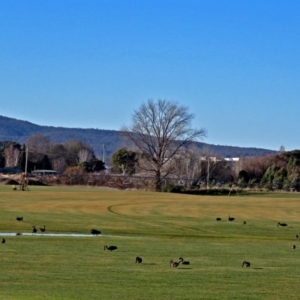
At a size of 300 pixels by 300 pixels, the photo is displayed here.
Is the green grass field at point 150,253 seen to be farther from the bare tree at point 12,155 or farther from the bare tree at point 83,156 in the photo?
the bare tree at point 83,156

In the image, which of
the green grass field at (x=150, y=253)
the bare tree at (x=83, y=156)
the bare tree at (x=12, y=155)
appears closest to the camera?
the green grass field at (x=150, y=253)

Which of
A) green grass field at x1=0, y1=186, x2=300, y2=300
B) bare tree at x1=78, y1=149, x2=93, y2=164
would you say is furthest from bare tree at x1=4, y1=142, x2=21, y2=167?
green grass field at x1=0, y1=186, x2=300, y2=300

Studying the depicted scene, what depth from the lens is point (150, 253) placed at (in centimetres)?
2572

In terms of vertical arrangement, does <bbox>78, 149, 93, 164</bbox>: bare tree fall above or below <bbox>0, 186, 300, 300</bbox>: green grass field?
above

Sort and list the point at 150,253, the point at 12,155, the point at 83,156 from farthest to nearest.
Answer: the point at 83,156 < the point at 12,155 < the point at 150,253

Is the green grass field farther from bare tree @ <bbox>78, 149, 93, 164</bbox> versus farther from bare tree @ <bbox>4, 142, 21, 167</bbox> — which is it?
bare tree @ <bbox>78, 149, 93, 164</bbox>

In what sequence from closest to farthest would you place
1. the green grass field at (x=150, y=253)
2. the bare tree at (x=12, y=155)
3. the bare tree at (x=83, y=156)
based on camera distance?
the green grass field at (x=150, y=253)
the bare tree at (x=12, y=155)
the bare tree at (x=83, y=156)

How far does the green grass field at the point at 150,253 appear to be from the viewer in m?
16.9

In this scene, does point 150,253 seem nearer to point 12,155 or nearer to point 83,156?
point 12,155

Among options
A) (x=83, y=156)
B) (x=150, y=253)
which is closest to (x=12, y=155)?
(x=83, y=156)

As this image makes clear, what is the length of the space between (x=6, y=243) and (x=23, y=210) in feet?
70.5

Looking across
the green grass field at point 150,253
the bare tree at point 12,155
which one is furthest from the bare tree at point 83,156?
the green grass field at point 150,253

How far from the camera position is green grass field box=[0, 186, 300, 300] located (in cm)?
1688

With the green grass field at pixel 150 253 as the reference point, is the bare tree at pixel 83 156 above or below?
above
